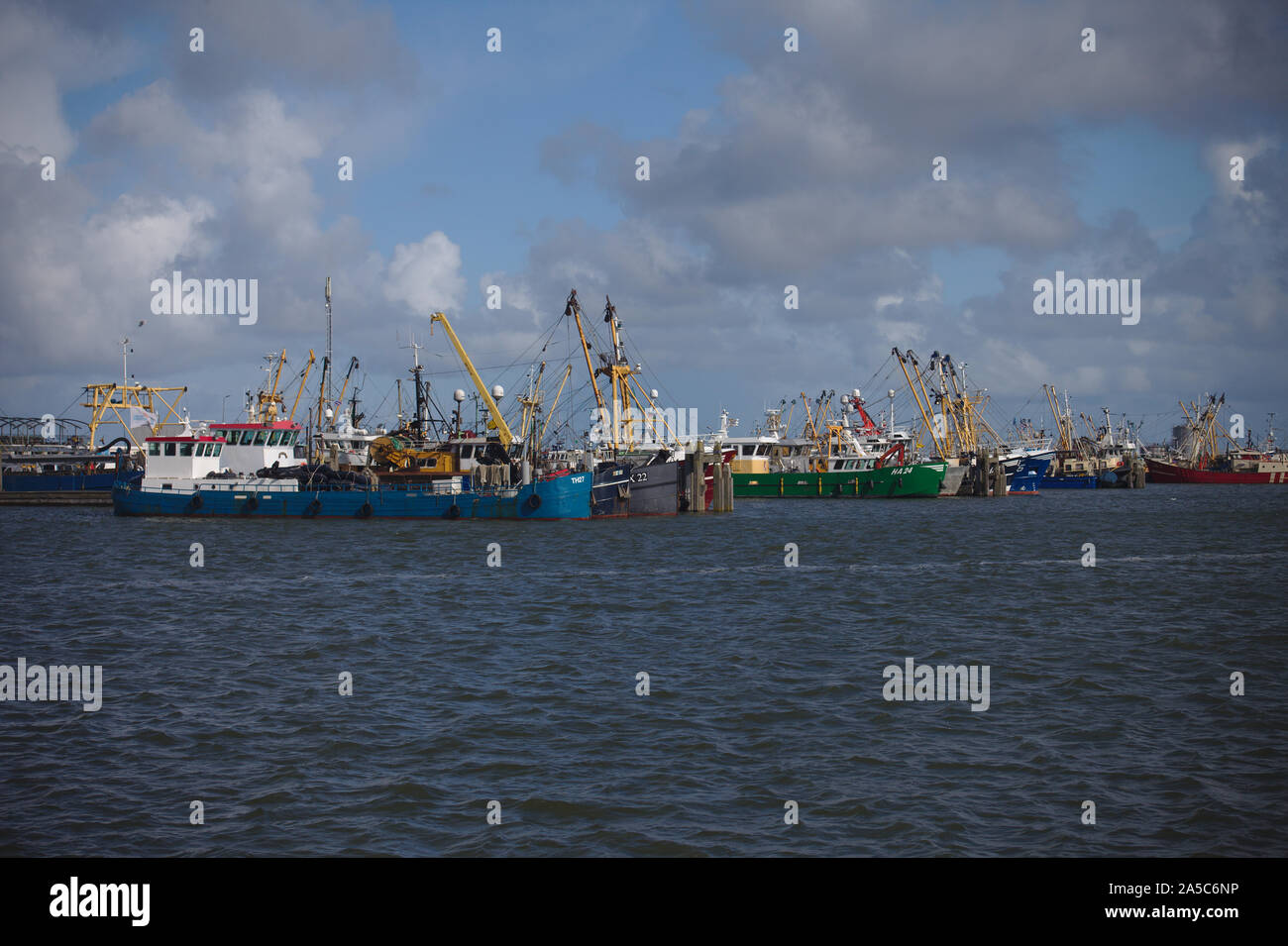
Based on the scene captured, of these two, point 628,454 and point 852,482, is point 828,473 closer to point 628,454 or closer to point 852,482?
point 852,482

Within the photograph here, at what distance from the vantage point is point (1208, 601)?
30.3 meters

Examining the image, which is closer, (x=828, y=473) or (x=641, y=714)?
(x=641, y=714)

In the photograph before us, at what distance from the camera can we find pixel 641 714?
674 inches

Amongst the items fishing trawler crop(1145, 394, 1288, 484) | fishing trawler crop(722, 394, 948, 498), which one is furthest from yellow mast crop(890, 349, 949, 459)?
fishing trawler crop(1145, 394, 1288, 484)

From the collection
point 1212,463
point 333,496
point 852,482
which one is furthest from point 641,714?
point 1212,463

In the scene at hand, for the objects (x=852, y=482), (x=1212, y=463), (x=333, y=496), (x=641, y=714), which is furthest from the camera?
(x=1212, y=463)

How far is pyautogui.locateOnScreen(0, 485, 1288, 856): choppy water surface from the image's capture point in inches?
475

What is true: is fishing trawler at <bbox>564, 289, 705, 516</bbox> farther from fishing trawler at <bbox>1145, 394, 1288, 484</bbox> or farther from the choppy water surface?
fishing trawler at <bbox>1145, 394, 1288, 484</bbox>

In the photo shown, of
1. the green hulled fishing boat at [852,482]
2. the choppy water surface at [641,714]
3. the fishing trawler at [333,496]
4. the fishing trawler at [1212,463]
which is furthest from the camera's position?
the fishing trawler at [1212,463]

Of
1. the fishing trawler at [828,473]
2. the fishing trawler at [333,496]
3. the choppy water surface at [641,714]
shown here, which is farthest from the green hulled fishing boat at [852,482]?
the choppy water surface at [641,714]

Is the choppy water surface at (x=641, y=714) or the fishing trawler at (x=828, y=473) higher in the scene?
the fishing trawler at (x=828, y=473)

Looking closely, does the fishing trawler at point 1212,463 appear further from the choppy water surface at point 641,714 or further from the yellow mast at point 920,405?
the choppy water surface at point 641,714

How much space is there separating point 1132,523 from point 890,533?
2187 cm

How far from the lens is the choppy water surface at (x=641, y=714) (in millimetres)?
12070
